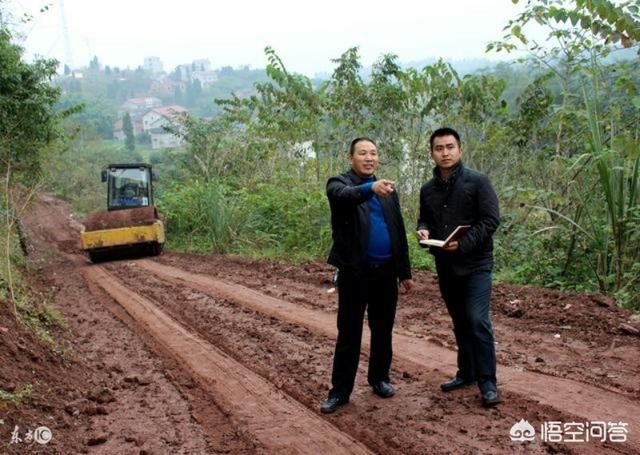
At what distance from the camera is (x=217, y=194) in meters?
14.7

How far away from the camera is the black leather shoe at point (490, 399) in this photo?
4145 millimetres

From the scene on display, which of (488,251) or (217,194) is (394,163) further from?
(488,251)

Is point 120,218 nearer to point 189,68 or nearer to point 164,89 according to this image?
point 164,89

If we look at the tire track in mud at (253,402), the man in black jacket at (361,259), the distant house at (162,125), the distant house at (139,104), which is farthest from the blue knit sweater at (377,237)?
the distant house at (139,104)

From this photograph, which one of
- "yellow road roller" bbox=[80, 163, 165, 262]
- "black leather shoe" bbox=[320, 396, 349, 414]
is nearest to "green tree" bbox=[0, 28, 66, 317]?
"yellow road roller" bbox=[80, 163, 165, 262]

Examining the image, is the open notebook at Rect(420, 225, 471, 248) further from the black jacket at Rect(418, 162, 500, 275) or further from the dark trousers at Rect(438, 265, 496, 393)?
the dark trousers at Rect(438, 265, 496, 393)

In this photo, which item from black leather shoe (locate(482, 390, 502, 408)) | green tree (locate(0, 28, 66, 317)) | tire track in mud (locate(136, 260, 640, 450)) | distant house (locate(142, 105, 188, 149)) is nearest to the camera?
tire track in mud (locate(136, 260, 640, 450))

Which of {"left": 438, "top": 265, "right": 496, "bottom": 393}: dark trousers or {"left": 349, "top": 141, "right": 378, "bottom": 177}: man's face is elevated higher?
{"left": 349, "top": 141, "right": 378, "bottom": 177}: man's face

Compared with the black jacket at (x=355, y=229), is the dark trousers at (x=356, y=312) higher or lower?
lower

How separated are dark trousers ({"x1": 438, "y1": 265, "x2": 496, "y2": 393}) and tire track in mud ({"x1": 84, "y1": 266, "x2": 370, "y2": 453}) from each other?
1.05m

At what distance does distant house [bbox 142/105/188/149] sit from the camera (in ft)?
72.5

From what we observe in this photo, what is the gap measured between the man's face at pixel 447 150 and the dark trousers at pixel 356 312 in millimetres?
864

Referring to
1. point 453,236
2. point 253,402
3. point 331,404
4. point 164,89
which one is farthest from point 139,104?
point 453,236

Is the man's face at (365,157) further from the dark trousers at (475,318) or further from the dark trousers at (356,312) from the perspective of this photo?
the dark trousers at (475,318)
